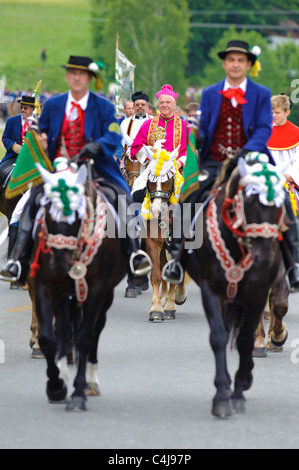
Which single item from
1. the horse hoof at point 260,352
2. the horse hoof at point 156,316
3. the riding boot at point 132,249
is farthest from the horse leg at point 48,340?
the horse hoof at point 156,316

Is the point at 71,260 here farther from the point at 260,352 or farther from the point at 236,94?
the point at 260,352

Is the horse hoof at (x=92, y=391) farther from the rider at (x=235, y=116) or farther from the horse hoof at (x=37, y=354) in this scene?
the horse hoof at (x=37, y=354)

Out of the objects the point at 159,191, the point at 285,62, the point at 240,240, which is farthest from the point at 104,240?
the point at 285,62

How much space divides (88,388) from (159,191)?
521 centimetres

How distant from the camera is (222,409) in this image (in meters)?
9.17

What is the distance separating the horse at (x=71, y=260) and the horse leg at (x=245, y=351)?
1131 millimetres

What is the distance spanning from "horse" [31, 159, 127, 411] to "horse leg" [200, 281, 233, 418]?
0.85 m

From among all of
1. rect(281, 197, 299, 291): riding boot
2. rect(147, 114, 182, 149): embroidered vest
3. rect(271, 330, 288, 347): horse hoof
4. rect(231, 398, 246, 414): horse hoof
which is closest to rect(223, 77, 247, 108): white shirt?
rect(281, 197, 299, 291): riding boot

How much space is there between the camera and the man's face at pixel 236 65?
9984mm

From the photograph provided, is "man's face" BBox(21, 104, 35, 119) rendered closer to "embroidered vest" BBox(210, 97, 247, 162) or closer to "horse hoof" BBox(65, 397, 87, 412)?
"embroidered vest" BBox(210, 97, 247, 162)

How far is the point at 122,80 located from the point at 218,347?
1487 centimetres

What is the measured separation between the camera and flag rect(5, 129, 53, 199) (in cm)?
1037

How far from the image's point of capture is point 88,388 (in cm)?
1013

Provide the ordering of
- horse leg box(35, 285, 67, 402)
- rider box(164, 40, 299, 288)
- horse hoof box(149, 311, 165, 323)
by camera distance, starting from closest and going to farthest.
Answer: horse leg box(35, 285, 67, 402) → rider box(164, 40, 299, 288) → horse hoof box(149, 311, 165, 323)
